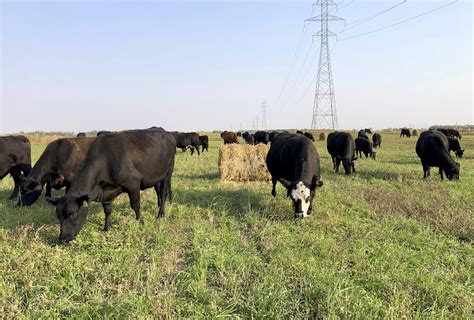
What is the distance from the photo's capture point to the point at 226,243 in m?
5.83

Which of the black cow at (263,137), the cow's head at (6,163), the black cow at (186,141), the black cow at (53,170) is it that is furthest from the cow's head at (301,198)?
the black cow at (263,137)

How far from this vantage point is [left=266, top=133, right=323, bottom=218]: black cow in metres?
7.36

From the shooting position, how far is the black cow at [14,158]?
992 cm

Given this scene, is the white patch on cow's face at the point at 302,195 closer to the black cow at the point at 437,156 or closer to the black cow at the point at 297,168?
the black cow at the point at 297,168

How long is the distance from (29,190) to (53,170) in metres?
0.68

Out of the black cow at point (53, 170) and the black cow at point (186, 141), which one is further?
the black cow at point (186, 141)

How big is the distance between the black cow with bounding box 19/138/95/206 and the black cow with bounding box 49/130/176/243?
1.92 m

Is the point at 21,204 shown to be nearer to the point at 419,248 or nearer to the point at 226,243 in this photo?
the point at 226,243

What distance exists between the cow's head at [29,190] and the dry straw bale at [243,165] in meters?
6.26

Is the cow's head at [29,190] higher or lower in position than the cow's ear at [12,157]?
lower

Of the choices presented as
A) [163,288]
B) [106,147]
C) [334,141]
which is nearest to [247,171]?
[334,141]

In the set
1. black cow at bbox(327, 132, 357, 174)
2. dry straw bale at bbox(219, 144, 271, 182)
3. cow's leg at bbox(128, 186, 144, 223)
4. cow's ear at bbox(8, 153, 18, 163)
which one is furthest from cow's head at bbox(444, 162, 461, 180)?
cow's ear at bbox(8, 153, 18, 163)

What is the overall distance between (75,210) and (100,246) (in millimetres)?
751

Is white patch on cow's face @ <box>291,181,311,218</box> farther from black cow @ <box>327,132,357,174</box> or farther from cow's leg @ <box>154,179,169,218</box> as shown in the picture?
black cow @ <box>327,132,357,174</box>
